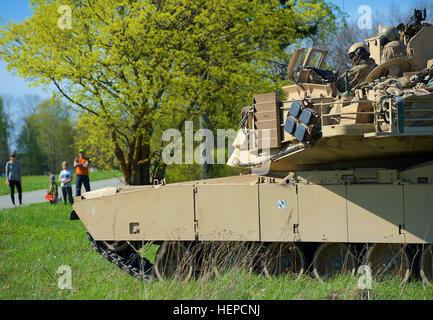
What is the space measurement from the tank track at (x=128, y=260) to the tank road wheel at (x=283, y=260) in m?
1.72

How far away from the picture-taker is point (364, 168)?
7973 millimetres

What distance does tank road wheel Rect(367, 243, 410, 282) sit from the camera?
7969 millimetres

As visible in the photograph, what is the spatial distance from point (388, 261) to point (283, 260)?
151 centimetres

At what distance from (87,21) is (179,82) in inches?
115

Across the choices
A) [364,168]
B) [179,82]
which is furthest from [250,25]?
[364,168]

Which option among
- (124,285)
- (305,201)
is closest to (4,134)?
(124,285)

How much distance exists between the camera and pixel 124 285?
7.40 metres

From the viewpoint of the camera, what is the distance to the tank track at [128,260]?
27.8 ft

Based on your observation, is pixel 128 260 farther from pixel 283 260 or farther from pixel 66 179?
pixel 66 179

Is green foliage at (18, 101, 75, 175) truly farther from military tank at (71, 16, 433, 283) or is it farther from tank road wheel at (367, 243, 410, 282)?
tank road wheel at (367, 243, 410, 282)

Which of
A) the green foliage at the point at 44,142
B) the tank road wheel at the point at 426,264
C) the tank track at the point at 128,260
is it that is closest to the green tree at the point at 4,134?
the green foliage at the point at 44,142

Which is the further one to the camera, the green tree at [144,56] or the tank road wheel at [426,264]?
the green tree at [144,56]

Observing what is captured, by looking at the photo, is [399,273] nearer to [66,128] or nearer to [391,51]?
[391,51]

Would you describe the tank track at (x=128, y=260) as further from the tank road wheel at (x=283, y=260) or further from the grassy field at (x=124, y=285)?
the tank road wheel at (x=283, y=260)
